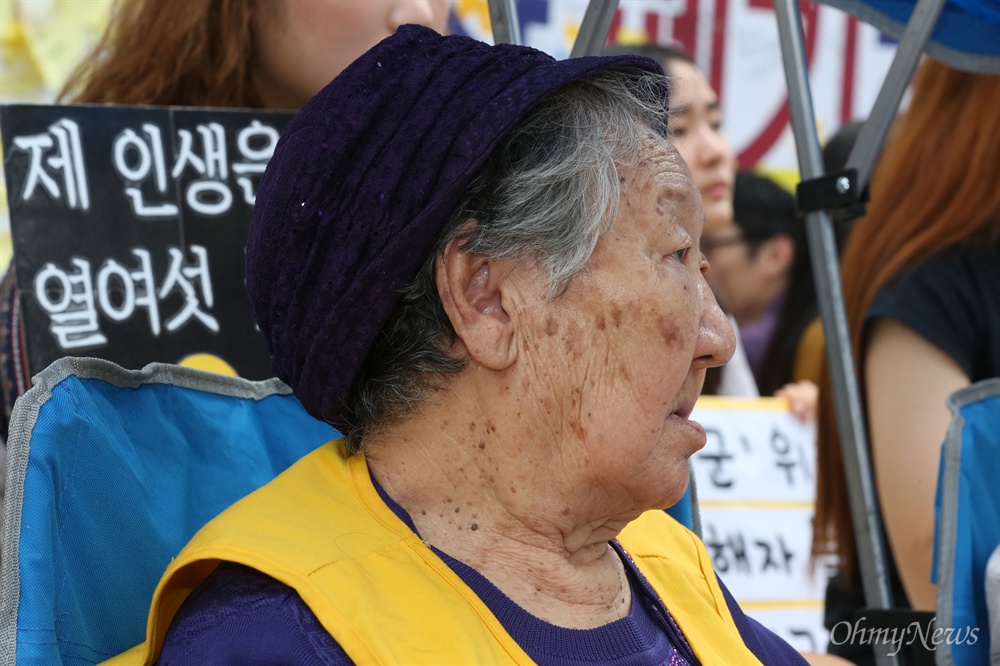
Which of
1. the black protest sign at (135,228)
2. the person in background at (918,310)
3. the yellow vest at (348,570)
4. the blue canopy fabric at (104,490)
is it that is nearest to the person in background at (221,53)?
the black protest sign at (135,228)

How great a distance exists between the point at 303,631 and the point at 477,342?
1.26 feet

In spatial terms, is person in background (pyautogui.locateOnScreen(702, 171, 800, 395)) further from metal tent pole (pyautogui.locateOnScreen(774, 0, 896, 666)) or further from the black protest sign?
the black protest sign

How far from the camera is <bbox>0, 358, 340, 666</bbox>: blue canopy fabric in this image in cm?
136

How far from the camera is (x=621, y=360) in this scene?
1392 millimetres

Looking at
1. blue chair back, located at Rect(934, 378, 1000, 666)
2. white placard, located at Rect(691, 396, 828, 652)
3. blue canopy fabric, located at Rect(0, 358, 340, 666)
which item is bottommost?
white placard, located at Rect(691, 396, 828, 652)

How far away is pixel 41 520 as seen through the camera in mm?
1386

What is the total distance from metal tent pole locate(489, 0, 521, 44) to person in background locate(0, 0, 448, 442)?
10cm

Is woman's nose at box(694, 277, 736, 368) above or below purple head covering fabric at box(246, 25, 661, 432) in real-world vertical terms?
below

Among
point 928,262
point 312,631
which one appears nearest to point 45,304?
point 312,631

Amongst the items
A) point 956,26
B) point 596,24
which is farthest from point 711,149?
point 596,24

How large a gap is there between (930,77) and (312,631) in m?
2.08

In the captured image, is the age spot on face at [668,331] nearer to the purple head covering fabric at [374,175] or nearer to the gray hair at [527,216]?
the gray hair at [527,216]

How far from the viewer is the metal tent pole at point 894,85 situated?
2.21 m

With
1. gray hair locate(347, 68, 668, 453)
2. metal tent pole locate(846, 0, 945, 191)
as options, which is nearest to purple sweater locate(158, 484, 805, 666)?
gray hair locate(347, 68, 668, 453)
